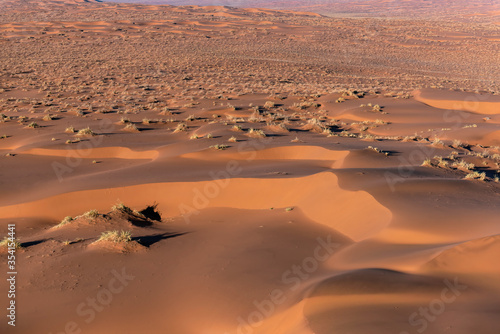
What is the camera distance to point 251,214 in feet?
29.6

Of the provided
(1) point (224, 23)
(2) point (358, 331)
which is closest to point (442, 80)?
(2) point (358, 331)

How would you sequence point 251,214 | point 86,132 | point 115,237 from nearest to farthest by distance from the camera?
point 115,237, point 251,214, point 86,132

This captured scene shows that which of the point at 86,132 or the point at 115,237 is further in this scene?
the point at 86,132

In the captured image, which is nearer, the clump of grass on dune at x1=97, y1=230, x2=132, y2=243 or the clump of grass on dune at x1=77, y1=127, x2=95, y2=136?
the clump of grass on dune at x1=97, y1=230, x2=132, y2=243

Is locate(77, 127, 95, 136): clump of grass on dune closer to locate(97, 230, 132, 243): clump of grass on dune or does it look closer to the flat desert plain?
the flat desert plain

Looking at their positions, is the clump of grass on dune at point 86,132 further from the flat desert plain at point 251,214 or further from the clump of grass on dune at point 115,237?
the clump of grass on dune at point 115,237

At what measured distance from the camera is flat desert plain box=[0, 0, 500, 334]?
5215mm

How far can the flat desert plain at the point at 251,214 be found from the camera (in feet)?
17.1

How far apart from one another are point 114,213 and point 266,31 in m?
54.0

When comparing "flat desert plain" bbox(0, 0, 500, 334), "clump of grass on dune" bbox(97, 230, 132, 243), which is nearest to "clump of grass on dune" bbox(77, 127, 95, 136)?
"flat desert plain" bbox(0, 0, 500, 334)

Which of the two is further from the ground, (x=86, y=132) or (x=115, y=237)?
(x=115, y=237)

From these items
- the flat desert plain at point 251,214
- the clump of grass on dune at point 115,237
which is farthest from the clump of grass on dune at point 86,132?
the clump of grass on dune at point 115,237

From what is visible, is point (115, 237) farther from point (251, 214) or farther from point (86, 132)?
point (86, 132)

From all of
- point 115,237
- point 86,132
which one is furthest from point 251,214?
point 86,132
